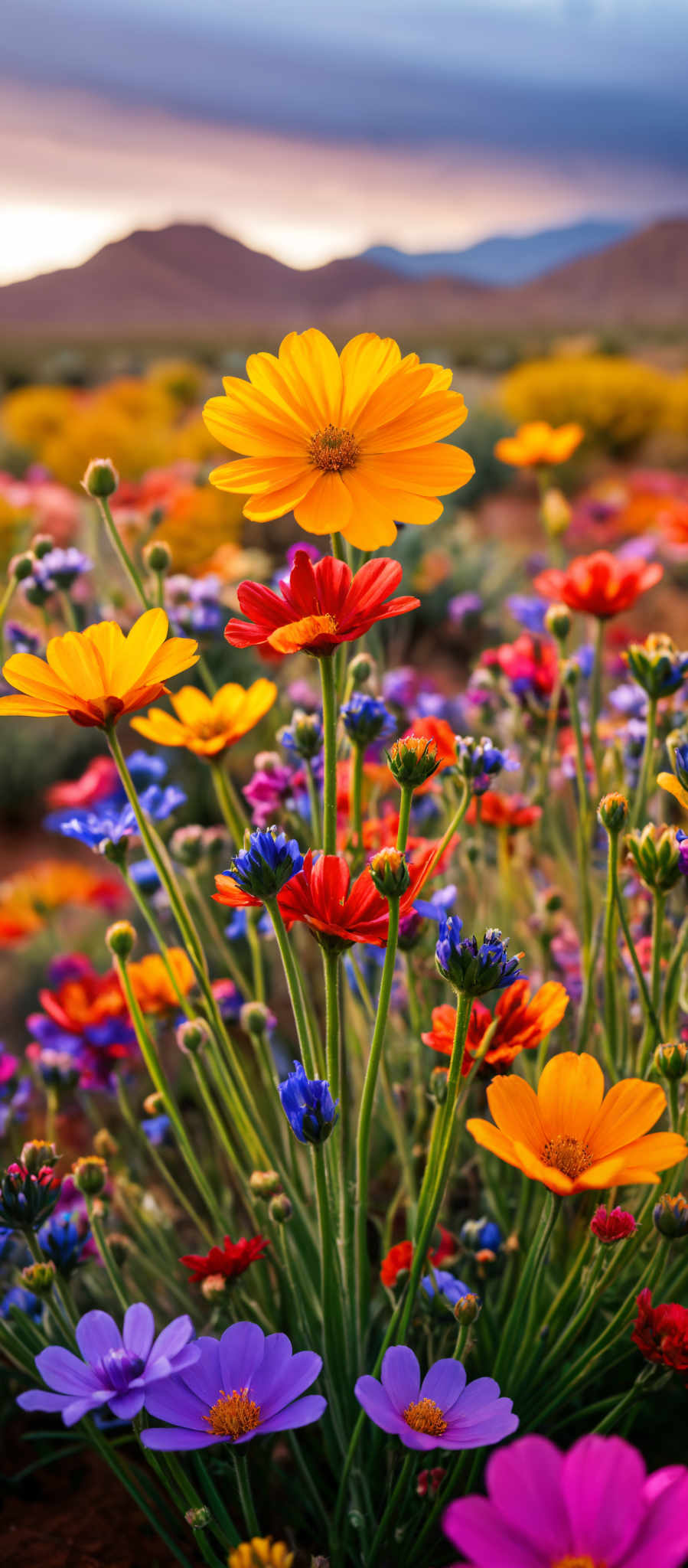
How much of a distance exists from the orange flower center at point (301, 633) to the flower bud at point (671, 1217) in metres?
0.52

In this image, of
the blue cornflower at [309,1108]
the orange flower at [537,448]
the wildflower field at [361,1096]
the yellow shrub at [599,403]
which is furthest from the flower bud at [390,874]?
the yellow shrub at [599,403]

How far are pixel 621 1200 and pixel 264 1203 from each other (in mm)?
464

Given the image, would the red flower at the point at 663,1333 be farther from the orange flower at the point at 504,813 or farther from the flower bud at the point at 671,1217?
the orange flower at the point at 504,813

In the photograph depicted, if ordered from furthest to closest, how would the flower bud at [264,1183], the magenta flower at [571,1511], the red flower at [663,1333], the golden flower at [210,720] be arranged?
the golden flower at [210,720]
the flower bud at [264,1183]
the red flower at [663,1333]
the magenta flower at [571,1511]

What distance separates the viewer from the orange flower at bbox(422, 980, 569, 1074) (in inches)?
33.8

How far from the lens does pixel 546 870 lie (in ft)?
→ 6.31

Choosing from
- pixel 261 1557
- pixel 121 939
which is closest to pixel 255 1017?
pixel 121 939

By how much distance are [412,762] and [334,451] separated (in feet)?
0.92

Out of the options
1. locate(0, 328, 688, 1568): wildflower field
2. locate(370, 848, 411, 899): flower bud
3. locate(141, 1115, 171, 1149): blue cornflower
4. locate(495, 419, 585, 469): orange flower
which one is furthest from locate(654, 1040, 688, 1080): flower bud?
locate(495, 419, 585, 469): orange flower

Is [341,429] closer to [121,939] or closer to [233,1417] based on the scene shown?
[121,939]

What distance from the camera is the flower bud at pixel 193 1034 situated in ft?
3.41

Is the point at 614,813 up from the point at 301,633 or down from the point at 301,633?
down

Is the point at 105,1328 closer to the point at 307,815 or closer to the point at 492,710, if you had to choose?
the point at 307,815

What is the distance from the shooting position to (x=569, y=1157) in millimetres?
754
